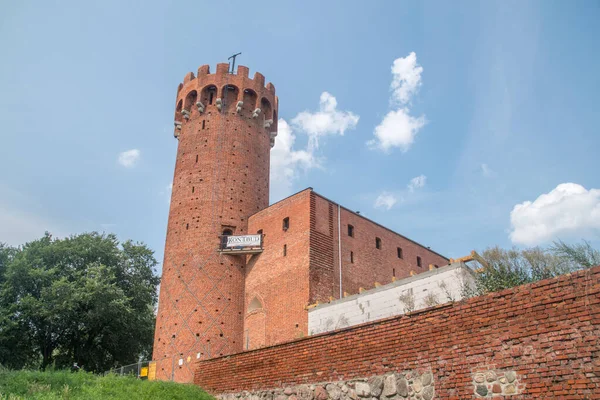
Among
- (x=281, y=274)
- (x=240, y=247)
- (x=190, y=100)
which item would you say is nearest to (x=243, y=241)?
(x=240, y=247)

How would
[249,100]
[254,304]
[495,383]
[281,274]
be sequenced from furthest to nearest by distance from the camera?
[249,100]
[254,304]
[281,274]
[495,383]

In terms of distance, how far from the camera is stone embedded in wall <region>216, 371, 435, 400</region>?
898 cm

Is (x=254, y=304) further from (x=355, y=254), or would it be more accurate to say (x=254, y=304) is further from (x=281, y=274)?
(x=355, y=254)

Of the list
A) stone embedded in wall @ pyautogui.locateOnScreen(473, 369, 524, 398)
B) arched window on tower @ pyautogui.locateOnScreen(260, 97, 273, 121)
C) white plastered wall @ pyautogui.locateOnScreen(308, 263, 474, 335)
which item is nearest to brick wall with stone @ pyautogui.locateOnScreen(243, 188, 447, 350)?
white plastered wall @ pyautogui.locateOnScreen(308, 263, 474, 335)

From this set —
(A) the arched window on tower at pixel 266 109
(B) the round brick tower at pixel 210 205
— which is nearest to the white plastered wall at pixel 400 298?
(B) the round brick tower at pixel 210 205

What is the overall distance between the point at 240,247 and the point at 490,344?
15.7 m

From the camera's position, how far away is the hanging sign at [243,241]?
22781 mm

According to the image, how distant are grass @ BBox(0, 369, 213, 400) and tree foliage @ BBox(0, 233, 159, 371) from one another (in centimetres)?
1150

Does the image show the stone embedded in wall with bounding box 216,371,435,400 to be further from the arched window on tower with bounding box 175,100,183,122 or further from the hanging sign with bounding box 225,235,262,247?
the arched window on tower with bounding box 175,100,183,122

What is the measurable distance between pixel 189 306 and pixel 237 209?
4932 millimetres

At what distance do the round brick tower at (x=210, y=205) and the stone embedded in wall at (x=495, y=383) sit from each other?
47.8ft

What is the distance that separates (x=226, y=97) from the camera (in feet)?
87.6

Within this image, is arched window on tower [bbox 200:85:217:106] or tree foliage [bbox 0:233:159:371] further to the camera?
arched window on tower [bbox 200:85:217:106]

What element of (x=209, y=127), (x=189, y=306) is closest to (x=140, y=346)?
(x=189, y=306)
